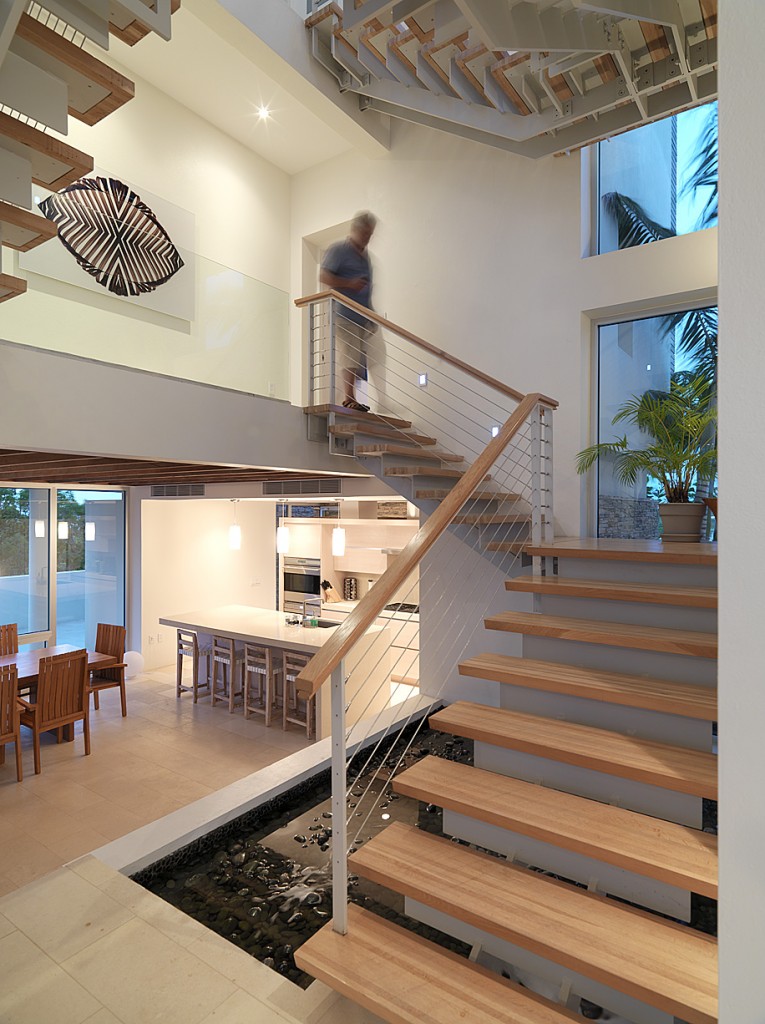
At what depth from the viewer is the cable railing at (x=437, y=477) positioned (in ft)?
11.7

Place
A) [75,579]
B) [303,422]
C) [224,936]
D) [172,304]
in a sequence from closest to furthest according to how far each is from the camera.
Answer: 1. [224,936]
2. [172,304]
3. [303,422]
4. [75,579]

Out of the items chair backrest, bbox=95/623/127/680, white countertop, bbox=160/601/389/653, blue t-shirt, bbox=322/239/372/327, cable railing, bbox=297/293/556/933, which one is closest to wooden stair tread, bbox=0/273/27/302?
cable railing, bbox=297/293/556/933

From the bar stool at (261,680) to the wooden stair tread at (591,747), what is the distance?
12.7 ft

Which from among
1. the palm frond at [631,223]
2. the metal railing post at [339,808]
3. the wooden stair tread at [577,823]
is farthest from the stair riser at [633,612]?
the palm frond at [631,223]

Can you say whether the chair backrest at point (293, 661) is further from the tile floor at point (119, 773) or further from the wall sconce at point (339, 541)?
the wall sconce at point (339, 541)

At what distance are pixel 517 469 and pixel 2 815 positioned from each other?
4.54 m

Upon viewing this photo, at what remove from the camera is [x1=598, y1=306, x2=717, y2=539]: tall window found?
4395 mm

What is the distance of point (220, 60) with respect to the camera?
214 inches

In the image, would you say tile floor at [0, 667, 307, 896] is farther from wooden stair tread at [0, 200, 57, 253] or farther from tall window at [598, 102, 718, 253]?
tall window at [598, 102, 718, 253]

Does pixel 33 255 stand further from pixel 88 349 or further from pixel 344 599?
pixel 344 599

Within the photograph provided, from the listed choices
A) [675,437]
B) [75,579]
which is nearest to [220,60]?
[675,437]

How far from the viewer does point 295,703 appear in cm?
602

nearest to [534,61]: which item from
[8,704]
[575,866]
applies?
[575,866]

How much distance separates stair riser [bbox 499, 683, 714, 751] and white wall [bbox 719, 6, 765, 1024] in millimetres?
1244
